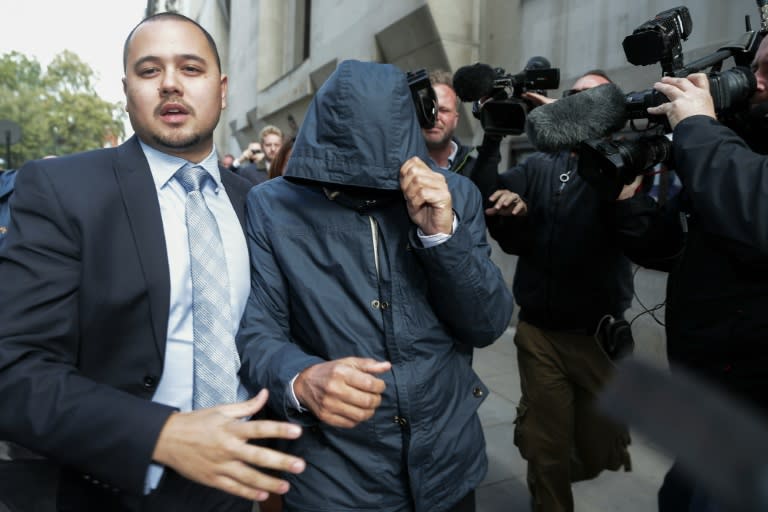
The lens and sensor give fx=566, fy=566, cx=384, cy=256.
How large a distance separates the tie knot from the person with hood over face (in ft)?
0.64

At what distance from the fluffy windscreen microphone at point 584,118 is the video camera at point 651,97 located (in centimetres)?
5

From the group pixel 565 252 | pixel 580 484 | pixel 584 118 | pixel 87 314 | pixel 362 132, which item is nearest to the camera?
pixel 87 314

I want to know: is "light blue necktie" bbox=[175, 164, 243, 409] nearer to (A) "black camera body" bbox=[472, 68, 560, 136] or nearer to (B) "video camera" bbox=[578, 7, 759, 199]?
(B) "video camera" bbox=[578, 7, 759, 199]

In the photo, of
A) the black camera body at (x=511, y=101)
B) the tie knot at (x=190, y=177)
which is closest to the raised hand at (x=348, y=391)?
the tie knot at (x=190, y=177)

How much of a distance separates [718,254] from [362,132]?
3.95ft

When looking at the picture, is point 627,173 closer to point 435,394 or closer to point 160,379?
point 435,394

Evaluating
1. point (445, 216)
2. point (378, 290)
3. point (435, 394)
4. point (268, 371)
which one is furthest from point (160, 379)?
point (445, 216)

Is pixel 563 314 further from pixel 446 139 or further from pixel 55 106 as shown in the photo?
pixel 55 106

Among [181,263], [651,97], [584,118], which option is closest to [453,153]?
[584,118]

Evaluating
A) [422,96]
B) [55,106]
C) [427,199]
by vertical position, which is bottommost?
[427,199]

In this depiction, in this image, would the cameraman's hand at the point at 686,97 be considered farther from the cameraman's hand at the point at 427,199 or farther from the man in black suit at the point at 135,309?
the man in black suit at the point at 135,309

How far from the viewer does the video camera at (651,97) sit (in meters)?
1.92

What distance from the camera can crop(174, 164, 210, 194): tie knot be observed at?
1.57 m

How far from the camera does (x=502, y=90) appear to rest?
286 centimetres
